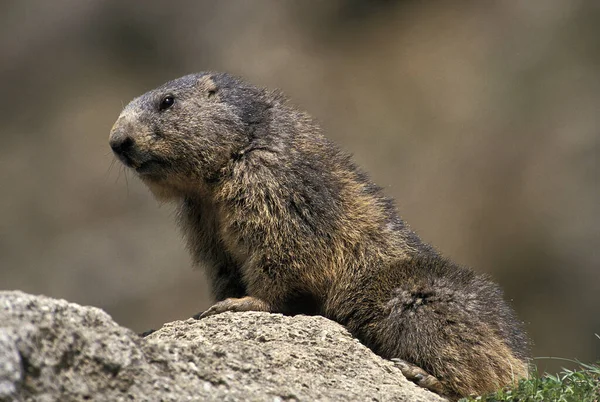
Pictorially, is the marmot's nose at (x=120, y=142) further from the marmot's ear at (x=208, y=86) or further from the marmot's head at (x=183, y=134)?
the marmot's ear at (x=208, y=86)

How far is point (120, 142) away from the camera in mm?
6328

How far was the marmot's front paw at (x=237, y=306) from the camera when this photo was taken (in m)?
6.03

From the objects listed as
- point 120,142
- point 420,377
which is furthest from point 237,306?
point 120,142

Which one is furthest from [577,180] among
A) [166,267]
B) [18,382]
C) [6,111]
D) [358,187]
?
[18,382]

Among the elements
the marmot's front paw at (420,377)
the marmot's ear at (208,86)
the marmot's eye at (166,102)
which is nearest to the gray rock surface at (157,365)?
the marmot's front paw at (420,377)

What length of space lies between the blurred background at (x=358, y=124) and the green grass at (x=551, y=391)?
7.50 metres

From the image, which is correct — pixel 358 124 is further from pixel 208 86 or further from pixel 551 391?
pixel 551 391

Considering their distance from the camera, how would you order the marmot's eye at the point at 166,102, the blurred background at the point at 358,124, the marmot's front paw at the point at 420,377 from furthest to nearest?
the blurred background at the point at 358,124, the marmot's eye at the point at 166,102, the marmot's front paw at the point at 420,377

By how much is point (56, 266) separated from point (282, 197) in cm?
858

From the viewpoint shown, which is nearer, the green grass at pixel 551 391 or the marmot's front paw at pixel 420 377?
the green grass at pixel 551 391

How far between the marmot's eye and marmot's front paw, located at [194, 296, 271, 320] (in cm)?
150

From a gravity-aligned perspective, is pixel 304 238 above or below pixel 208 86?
below

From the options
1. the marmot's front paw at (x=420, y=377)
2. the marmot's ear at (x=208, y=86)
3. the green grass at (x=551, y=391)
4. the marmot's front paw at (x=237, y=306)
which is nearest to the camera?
the green grass at (x=551, y=391)

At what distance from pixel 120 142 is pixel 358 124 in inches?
310
